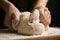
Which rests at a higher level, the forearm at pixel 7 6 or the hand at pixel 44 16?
the forearm at pixel 7 6

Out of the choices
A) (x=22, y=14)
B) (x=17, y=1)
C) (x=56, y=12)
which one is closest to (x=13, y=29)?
(x=22, y=14)

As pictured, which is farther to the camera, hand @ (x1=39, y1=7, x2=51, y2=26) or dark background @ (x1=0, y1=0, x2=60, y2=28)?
dark background @ (x1=0, y1=0, x2=60, y2=28)

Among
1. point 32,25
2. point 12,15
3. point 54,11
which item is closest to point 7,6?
point 12,15

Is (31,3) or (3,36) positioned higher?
(31,3)

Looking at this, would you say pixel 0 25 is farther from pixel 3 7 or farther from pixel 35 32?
pixel 35 32

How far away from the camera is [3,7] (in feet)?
3.26

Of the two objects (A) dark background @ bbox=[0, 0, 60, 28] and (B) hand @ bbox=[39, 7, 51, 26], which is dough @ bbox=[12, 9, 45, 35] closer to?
(B) hand @ bbox=[39, 7, 51, 26]

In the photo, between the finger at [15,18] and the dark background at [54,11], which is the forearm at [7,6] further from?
the dark background at [54,11]

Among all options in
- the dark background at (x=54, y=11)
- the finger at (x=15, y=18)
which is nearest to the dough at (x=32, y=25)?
the finger at (x=15, y=18)

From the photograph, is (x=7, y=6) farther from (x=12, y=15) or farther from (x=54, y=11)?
→ (x=54, y=11)

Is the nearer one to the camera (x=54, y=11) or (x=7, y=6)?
(x=7, y=6)

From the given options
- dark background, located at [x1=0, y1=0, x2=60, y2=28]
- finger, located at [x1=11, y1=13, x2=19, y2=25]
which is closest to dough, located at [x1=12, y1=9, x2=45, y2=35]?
finger, located at [x1=11, y1=13, x2=19, y2=25]

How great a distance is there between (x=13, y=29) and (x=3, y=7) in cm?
13

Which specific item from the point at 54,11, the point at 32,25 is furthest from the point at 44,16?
the point at 54,11
